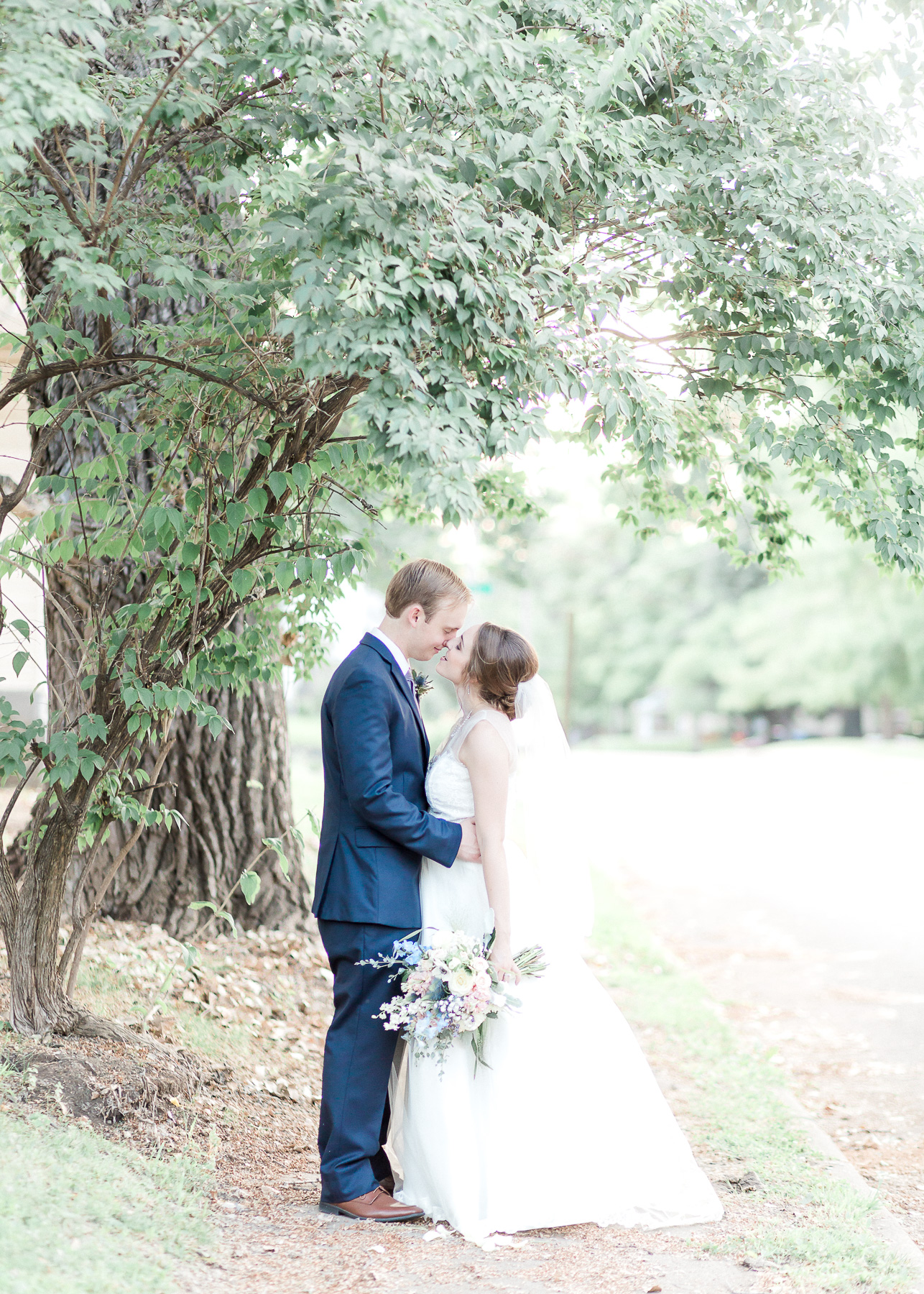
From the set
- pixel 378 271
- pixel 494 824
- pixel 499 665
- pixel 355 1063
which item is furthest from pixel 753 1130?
pixel 378 271

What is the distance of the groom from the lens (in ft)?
13.1

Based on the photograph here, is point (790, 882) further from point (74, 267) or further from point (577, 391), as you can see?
point (74, 267)

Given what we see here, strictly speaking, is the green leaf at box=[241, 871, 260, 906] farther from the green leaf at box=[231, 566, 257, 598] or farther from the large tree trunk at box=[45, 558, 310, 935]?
the large tree trunk at box=[45, 558, 310, 935]

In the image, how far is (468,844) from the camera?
4211 millimetres

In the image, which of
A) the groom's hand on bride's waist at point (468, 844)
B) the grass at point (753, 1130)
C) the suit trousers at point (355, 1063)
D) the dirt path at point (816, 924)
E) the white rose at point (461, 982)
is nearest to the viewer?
the white rose at point (461, 982)

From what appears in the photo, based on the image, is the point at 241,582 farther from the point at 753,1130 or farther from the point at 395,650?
the point at 753,1130

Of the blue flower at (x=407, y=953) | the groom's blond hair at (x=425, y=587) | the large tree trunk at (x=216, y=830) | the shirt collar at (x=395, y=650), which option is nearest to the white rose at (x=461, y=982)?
the blue flower at (x=407, y=953)

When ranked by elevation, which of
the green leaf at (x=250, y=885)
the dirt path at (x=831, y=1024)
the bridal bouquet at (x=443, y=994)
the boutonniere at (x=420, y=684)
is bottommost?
the dirt path at (x=831, y=1024)

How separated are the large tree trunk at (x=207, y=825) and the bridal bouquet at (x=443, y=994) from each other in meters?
2.99

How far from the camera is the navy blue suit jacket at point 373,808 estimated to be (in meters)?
3.97

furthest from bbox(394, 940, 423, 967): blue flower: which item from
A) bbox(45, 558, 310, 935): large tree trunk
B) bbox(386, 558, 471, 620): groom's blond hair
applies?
bbox(45, 558, 310, 935): large tree trunk

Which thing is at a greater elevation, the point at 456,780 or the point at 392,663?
the point at 392,663

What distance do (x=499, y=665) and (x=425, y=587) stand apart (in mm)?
418

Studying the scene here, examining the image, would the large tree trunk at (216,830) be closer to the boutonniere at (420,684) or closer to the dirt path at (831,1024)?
the boutonniere at (420,684)
